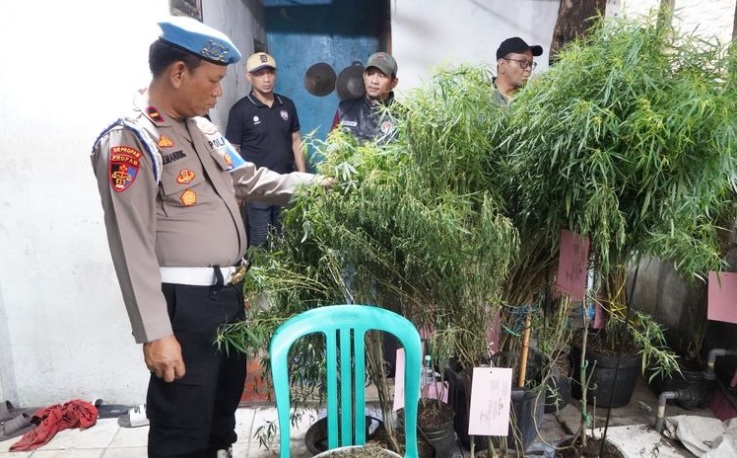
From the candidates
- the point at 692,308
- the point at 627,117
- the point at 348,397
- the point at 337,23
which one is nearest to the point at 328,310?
the point at 348,397

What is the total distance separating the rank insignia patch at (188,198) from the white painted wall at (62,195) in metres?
1.07

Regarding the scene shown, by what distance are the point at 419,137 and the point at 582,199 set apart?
1.50 feet

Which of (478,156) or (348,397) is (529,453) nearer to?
(348,397)

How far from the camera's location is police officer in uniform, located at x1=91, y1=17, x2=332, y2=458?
53.9 inches

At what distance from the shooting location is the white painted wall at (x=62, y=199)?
88.0 inches

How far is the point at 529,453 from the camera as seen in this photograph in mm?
1944

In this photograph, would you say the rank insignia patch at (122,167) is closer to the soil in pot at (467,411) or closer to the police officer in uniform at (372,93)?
the soil in pot at (467,411)

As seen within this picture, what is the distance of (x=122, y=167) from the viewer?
1.34 m

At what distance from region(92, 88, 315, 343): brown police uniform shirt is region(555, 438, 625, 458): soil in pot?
1414 mm

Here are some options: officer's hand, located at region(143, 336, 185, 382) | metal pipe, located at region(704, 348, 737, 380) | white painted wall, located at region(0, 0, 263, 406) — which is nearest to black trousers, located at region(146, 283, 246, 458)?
officer's hand, located at region(143, 336, 185, 382)

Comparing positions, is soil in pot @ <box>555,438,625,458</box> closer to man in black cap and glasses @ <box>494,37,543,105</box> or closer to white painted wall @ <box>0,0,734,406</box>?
man in black cap and glasses @ <box>494,37,543,105</box>

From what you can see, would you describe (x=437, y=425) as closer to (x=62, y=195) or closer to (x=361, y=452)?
(x=361, y=452)

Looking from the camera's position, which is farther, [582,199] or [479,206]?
[479,206]

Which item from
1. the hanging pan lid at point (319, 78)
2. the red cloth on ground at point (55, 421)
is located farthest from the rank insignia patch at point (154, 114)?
the hanging pan lid at point (319, 78)
